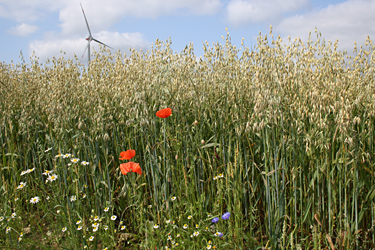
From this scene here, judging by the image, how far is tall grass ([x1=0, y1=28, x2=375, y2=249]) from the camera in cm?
216

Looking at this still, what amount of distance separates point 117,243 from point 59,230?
520 mm

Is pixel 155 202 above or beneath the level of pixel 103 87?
beneath

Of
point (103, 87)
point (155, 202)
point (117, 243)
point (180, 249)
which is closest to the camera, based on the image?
point (180, 249)

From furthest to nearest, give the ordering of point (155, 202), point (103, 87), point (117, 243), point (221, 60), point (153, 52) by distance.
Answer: point (153, 52)
point (103, 87)
point (221, 60)
point (117, 243)
point (155, 202)

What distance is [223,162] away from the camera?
8.68ft

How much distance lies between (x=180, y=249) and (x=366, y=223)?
1.55 m

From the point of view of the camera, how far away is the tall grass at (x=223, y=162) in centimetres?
216

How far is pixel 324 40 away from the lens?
3.73 m

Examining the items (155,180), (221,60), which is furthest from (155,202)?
(221,60)

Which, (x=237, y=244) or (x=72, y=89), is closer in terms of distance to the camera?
(x=237, y=244)

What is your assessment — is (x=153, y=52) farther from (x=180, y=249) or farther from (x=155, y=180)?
(x=180, y=249)

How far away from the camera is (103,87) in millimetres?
3684

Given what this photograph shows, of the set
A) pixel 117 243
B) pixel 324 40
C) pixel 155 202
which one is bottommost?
pixel 117 243

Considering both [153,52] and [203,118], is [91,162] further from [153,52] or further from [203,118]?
[153,52]
